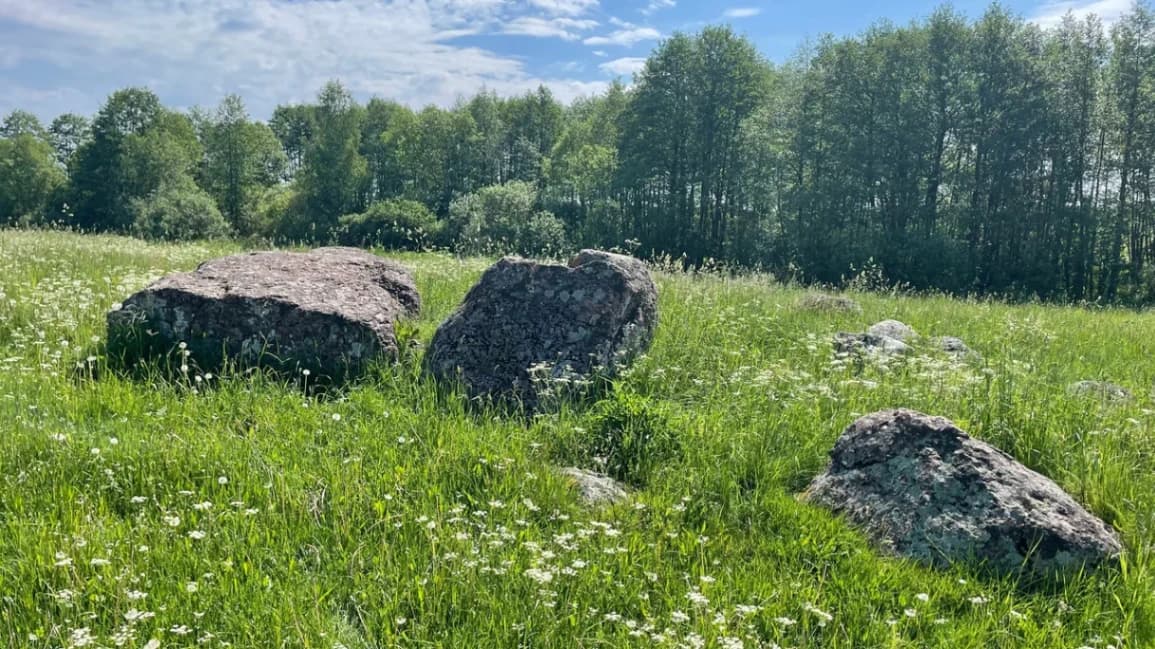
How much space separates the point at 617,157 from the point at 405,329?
154ft

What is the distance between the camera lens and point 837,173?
45250mm

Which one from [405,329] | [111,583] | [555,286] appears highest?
[555,286]

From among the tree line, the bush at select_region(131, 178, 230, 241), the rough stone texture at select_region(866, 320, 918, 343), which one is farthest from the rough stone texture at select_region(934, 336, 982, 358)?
the bush at select_region(131, 178, 230, 241)

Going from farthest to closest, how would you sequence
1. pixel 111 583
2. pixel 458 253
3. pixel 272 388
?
pixel 458 253
pixel 272 388
pixel 111 583

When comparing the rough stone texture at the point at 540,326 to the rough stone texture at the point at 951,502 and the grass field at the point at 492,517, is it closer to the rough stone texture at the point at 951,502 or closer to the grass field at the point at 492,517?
the grass field at the point at 492,517

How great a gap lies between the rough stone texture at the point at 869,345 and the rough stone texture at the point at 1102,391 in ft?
5.65

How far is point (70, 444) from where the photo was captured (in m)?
4.66

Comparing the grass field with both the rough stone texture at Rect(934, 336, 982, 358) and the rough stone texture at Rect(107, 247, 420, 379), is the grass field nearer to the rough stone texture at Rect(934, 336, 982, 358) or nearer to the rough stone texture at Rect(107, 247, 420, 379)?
the rough stone texture at Rect(107, 247, 420, 379)

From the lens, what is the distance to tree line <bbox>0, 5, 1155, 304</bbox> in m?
39.4

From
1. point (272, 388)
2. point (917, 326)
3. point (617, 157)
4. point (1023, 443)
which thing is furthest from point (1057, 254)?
point (272, 388)

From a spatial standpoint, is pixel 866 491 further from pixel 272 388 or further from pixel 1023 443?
pixel 272 388

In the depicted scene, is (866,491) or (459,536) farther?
(866,491)

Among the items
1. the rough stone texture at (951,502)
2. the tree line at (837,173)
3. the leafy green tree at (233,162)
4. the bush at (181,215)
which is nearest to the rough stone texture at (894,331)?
the rough stone texture at (951,502)

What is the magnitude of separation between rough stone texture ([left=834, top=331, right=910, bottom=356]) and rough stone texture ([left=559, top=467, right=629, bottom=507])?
13.7 feet
